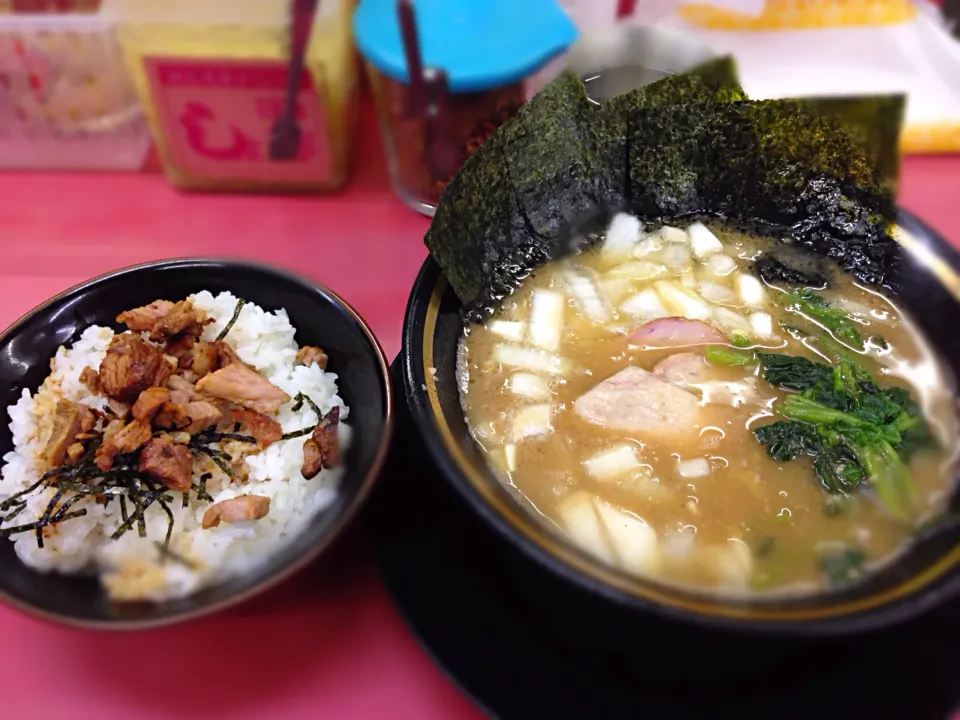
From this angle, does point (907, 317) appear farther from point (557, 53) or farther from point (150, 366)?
point (150, 366)

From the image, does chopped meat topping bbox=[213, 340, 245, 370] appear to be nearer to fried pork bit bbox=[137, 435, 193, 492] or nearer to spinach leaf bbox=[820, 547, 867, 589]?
fried pork bit bbox=[137, 435, 193, 492]

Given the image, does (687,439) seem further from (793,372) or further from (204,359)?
(204,359)

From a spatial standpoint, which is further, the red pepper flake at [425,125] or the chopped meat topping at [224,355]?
the red pepper flake at [425,125]

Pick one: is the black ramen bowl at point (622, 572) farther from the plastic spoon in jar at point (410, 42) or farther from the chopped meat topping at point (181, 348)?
the plastic spoon in jar at point (410, 42)

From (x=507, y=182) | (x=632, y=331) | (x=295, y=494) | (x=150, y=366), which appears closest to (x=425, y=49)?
(x=507, y=182)

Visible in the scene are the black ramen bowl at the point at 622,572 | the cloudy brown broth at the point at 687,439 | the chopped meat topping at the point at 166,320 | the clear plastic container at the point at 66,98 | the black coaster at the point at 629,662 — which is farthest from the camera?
the clear plastic container at the point at 66,98

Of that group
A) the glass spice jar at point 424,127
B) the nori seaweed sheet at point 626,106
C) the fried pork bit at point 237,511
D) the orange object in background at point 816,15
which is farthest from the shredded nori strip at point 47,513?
the orange object in background at point 816,15
